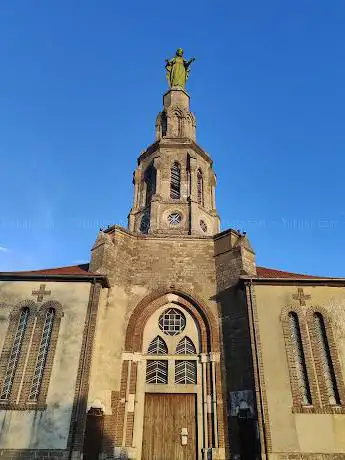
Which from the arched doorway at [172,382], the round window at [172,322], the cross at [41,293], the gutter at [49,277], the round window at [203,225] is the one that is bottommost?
the arched doorway at [172,382]

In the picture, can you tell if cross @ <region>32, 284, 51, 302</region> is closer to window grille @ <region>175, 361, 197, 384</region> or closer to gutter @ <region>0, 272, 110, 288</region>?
gutter @ <region>0, 272, 110, 288</region>

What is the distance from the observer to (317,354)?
47.8 ft

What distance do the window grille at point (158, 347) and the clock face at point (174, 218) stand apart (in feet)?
24.6

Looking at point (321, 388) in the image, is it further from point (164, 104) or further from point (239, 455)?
point (164, 104)

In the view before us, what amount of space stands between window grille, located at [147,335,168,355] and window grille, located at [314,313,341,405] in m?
Result: 5.88

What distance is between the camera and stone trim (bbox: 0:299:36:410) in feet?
44.3

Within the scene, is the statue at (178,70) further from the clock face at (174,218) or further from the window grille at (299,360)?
the window grille at (299,360)

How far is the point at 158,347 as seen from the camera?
643 inches

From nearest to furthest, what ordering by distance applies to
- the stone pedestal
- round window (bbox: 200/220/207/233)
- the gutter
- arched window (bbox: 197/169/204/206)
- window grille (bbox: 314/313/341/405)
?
window grille (bbox: 314/313/341/405) < the gutter < round window (bbox: 200/220/207/233) < arched window (bbox: 197/169/204/206) < the stone pedestal

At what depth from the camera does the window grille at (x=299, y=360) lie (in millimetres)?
13820

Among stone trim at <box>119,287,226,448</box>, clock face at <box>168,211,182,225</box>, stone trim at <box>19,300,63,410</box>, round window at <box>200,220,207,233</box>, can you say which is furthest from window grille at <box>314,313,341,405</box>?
stone trim at <box>19,300,63,410</box>

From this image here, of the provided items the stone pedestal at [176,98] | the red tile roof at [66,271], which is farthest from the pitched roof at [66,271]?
the stone pedestal at [176,98]

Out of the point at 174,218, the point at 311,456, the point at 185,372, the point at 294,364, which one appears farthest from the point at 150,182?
the point at 311,456

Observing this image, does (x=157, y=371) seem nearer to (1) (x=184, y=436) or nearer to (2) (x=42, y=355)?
(1) (x=184, y=436)
